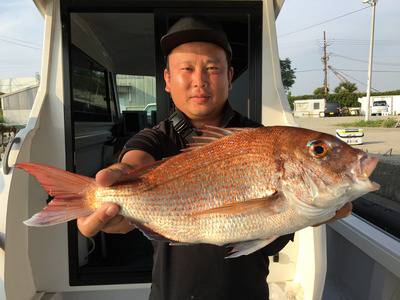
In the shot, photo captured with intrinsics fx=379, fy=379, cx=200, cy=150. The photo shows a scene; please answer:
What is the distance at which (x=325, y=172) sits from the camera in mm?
1269

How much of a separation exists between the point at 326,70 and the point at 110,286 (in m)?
66.9

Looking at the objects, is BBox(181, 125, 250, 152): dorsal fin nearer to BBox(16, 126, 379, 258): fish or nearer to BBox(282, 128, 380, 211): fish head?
BBox(16, 126, 379, 258): fish

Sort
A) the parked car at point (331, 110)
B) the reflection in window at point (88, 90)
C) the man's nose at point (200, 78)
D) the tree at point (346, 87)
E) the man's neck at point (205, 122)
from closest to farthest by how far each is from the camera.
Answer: the man's nose at point (200, 78) → the man's neck at point (205, 122) → the reflection in window at point (88, 90) → the parked car at point (331, 110) → the tree at point (346, 87)

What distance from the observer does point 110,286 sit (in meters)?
3.26

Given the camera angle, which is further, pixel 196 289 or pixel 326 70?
pixel 326 70

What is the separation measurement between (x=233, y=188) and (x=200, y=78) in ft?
1.96

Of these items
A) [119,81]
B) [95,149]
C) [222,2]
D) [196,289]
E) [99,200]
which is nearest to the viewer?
[99,200]

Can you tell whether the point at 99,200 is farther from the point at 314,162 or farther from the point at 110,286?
the point at 110,286

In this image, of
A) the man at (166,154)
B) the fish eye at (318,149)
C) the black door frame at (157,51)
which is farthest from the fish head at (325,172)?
the black door frame at (157,51)

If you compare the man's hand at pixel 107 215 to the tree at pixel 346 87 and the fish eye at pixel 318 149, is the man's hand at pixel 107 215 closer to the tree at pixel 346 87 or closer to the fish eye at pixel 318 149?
the fish eye at pixel 318 149

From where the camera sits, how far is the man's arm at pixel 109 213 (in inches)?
56.0

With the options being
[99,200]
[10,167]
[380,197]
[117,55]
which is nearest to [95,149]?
[117,55]

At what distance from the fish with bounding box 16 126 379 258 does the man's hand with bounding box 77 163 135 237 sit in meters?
0.03

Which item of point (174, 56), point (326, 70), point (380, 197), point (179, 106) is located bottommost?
point (380, 197)
